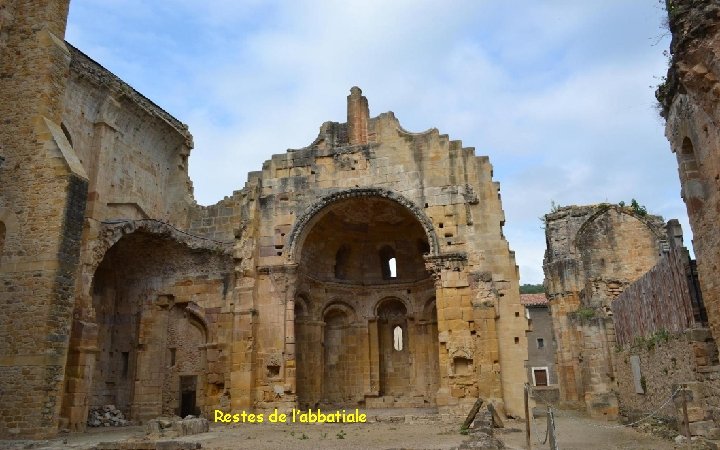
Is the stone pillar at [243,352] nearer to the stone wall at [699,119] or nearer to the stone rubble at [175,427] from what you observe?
the stone rubble at [175,427]

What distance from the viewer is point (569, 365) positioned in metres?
20.0

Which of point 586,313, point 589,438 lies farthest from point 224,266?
point 586,313

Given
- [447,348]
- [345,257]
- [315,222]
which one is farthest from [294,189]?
[447,348]

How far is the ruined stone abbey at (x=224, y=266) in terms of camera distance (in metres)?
12.0

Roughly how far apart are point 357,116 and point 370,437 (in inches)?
371

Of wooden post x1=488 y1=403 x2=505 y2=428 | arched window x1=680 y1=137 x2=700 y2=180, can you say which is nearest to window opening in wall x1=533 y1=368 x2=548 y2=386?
wooden post x1=488 y1=403 x2=505 y2=428

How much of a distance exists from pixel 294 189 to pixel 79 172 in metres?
5.96

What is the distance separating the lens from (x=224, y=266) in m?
16.9

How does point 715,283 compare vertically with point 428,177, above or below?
below

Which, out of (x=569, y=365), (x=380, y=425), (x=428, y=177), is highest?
(x=428, y=177)

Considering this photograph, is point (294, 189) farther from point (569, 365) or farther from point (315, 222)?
point (569, 365)

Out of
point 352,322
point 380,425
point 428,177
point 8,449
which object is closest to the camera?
point 8,449

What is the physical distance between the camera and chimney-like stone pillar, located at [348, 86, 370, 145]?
55.9 ft

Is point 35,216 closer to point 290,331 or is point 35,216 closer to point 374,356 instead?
point 290,331
